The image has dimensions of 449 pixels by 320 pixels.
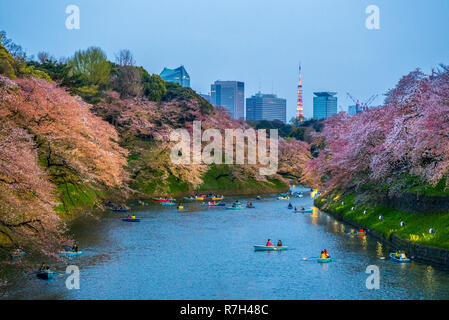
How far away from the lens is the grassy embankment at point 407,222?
35.0m

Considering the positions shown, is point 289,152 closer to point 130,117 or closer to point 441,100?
point 130,117

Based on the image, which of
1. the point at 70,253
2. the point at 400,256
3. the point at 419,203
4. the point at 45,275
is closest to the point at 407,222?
the point at 419,203

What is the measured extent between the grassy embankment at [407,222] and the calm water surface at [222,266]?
1838 mm

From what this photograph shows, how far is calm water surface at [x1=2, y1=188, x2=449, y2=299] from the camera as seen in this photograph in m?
28.1

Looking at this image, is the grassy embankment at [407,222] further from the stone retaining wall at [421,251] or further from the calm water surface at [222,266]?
the calm water surface at [222,266]

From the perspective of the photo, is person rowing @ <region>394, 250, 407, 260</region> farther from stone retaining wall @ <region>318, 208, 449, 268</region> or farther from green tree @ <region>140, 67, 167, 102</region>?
green tree @ <region>140, 67, 167, 102</region>

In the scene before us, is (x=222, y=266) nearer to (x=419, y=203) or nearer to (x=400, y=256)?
(x=400, y=256)

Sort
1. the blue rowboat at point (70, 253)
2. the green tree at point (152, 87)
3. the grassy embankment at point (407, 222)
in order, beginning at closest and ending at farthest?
the grassy embankment at point (407, 222) → the blue rowboat at point (70, 253) → the green tree at point (152, 87)

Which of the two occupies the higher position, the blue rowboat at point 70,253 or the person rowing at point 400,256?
the person rowing at point 400,256

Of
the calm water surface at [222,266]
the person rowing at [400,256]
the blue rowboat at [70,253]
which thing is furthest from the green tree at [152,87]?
the person rowing at [400,256]

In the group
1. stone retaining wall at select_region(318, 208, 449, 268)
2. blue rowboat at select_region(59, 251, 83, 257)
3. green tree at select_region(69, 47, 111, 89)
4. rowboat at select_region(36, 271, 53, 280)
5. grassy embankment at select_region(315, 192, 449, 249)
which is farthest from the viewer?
green tree at select_region(69, 47, 111, 89)

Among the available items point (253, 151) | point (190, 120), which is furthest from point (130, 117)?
point (253, 151)

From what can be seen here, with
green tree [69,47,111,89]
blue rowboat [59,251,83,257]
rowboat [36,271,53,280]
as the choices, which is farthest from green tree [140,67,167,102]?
rowboat [36,271,53,280]

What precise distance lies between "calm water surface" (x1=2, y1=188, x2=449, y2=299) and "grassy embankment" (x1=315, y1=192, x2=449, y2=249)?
1.84 meters
